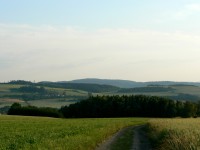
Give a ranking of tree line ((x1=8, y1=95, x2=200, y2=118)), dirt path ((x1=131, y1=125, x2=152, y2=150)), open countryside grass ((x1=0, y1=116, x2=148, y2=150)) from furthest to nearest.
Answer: tree line ((x1=8, y1=95, x2=200, y2=118)) < dirt path ((x1=131, y1=125, x2=152, y2=150)) < open countryside grass ((x1=0, y1=116, x2=148, y2=150))

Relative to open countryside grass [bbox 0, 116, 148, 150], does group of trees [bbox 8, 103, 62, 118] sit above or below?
below

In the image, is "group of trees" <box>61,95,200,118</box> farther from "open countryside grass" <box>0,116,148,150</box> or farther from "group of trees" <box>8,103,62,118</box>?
"open countryside grass" <box>0,116,148,150</box>

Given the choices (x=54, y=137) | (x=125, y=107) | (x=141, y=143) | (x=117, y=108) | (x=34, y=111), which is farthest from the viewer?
(x=34, y=111)

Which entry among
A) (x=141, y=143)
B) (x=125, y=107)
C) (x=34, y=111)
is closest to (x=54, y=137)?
(x=141, y=143)

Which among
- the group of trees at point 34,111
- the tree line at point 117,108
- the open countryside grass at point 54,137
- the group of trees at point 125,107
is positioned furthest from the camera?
the group of trees at point 34,111

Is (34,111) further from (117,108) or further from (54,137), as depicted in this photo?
(54,137)

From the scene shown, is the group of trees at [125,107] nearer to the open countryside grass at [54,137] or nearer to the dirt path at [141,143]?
the open countryside grass at [54,137]

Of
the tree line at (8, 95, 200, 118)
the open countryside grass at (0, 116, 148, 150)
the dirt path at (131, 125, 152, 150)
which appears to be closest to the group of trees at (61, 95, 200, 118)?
the tree line at (8, 95, 200, 118)

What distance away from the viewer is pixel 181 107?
122 m

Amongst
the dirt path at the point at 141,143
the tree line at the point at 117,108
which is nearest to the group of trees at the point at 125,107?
the tree line at the point at 117,108

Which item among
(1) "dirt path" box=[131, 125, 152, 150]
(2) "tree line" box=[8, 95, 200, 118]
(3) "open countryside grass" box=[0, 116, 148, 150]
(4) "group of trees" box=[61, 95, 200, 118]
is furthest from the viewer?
(2) "tree line" box=[8, 95, 200, 118]

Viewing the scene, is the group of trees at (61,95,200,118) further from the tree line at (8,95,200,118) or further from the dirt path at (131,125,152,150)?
the dirt path at (131,125,152,150)

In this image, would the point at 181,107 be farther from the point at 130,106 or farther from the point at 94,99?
the point at 94,99

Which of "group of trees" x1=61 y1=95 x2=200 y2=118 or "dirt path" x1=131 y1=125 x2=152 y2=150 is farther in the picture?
"group of trees" x1=61 y1=95 x2=200 y2=118
